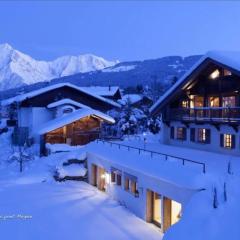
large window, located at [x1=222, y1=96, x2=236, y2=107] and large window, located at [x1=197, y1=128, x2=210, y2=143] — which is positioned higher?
large window, located at [x1=222, y1=96, x2=236, y2=107]

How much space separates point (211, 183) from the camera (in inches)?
642

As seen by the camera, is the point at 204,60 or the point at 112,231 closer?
the point at 112,231

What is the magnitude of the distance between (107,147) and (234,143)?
1001cm

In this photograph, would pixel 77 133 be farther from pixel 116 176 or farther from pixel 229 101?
pixel 229 101

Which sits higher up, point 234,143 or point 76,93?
point 76,93

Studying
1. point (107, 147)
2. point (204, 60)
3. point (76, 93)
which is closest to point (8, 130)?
point (76, 93)

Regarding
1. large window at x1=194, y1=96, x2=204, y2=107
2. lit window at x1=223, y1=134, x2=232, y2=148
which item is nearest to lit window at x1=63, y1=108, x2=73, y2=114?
large window at x1=194, y1=96, x2=204, y2=107

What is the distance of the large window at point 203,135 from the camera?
27031 mm

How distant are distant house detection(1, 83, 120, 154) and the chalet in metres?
9.80

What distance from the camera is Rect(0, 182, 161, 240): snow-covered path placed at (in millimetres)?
18328

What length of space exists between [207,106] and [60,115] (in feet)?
63.9

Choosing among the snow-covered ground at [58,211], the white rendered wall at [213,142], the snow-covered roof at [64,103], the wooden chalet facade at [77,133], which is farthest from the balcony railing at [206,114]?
the snow-covered roof at [64,103]

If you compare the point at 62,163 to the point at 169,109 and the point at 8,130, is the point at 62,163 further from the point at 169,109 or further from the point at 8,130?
the point at 8,130

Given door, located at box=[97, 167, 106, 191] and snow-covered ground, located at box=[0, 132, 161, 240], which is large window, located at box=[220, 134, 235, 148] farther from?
door, located at box=[97, 167, 106, 191]
